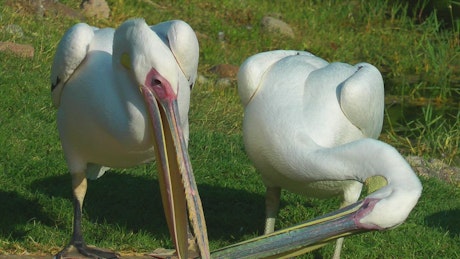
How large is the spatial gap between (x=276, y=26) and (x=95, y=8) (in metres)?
2.39

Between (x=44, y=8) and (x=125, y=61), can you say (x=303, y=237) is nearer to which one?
(x=125, y=61)

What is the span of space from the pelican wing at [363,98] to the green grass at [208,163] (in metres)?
0.80

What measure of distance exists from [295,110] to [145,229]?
131cm

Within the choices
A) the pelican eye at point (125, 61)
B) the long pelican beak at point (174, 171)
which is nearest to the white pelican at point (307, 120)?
the long pelican beak at point (174, 171)

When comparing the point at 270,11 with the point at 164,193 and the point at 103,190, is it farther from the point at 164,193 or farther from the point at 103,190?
the point at 164,193

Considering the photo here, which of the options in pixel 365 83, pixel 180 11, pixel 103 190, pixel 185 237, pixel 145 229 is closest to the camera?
pixel 185 237

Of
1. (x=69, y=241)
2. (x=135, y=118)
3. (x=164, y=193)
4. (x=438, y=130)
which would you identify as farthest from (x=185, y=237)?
(x=438, y=130)

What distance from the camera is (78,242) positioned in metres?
5.71

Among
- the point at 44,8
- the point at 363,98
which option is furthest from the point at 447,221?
the point at 44,8

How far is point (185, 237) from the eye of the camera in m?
4.58

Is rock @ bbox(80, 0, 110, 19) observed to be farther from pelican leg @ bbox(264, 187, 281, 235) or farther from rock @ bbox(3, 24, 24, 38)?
pelican leg @ bbox(264, 187, 281, 235)

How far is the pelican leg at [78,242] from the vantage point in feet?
18.5

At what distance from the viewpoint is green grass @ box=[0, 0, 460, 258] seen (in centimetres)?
623

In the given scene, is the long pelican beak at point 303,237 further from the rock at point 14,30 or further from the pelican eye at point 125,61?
the rock at point 14,30
